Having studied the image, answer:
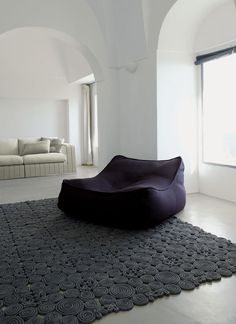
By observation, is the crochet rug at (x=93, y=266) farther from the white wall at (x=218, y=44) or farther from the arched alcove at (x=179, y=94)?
the arched alcove at (x=179, y=94)

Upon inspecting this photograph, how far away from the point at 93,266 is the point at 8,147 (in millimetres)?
5897

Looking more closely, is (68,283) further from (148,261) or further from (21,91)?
(21,91)

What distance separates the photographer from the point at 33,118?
9.39m

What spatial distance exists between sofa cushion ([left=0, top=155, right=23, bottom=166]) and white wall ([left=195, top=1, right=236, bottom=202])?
3893 millimetres

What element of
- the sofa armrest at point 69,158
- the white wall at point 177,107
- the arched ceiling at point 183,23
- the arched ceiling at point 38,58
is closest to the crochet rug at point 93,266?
the white wall at point 177,107

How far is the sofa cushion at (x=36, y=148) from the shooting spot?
7.77 metres

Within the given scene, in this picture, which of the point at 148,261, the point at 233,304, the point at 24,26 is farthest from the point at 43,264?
the point at 24,26

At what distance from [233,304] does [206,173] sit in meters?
3.19

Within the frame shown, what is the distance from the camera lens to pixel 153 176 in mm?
4254

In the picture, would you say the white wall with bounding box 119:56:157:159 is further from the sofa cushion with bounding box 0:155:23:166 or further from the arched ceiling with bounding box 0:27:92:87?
the arched ceiling with bounding box 0:27:92:87

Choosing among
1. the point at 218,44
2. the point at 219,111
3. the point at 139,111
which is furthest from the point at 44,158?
the point at 218,44

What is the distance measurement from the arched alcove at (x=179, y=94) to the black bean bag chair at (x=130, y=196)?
0.67 m

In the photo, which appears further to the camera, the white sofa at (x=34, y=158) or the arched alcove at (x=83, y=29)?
the white sofa at (x=34, y=158)

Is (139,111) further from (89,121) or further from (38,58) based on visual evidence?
(38,58)
